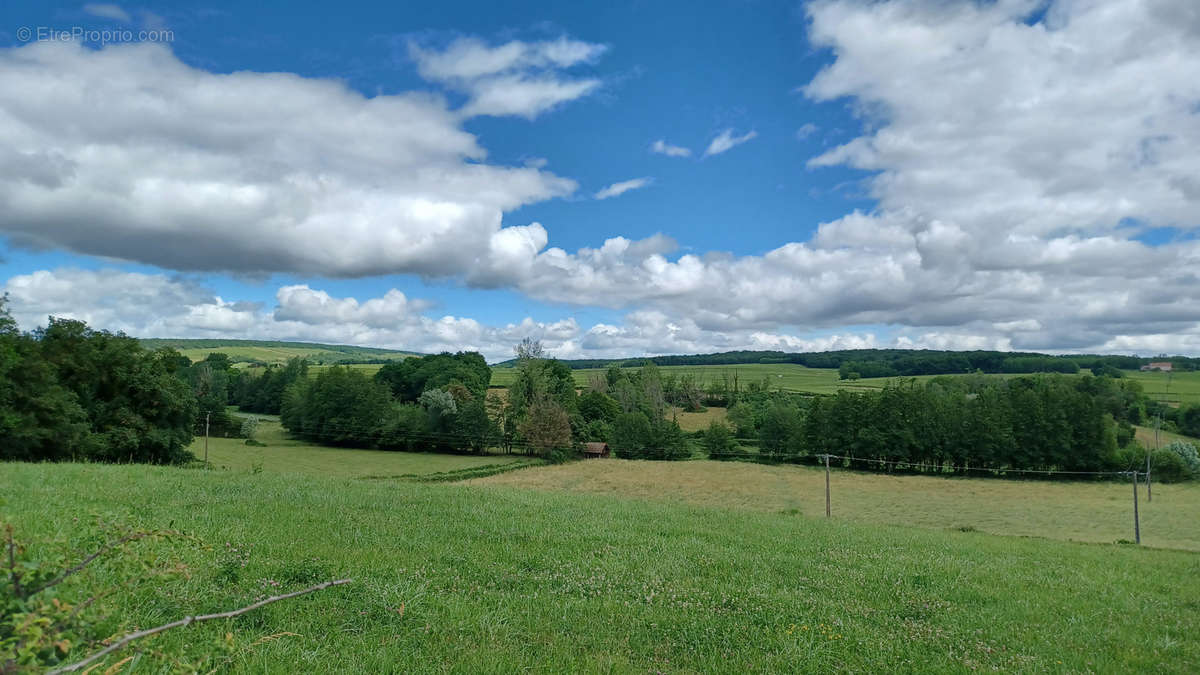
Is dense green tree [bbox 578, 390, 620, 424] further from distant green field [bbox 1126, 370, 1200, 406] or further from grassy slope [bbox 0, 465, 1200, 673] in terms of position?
distant green field [bbox 1126, 370, 1200, 406]

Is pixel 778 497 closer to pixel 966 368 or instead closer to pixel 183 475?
pixel 183 475

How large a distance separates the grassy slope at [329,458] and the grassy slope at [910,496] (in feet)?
29.8

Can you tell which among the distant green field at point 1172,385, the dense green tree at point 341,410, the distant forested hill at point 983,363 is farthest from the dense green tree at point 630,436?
the distant green field at point 1172,385

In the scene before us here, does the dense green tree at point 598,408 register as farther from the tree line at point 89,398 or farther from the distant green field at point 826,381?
the tree line at point 89,398

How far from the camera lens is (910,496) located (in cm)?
5888

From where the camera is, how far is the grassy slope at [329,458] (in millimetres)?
60594

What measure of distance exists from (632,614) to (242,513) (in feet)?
28.7

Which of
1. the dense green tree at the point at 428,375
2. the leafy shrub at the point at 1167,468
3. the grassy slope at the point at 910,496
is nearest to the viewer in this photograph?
the grassy slope at the point at 910,496

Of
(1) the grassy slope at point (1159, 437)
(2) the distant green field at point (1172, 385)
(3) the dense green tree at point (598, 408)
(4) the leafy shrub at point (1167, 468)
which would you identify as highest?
(2) the distant green field at point (1172, 385)

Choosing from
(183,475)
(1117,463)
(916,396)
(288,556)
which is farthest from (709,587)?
(1117,463)

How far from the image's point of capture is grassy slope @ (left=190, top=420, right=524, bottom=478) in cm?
A: 6059

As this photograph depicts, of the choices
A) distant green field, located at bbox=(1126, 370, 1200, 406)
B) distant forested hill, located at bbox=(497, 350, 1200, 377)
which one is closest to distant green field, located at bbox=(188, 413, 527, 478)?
distant forested hill, located at bbox=(497, 350, 1200, 377)

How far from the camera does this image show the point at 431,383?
10612 cm

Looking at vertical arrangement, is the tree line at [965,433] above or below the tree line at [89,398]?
below
